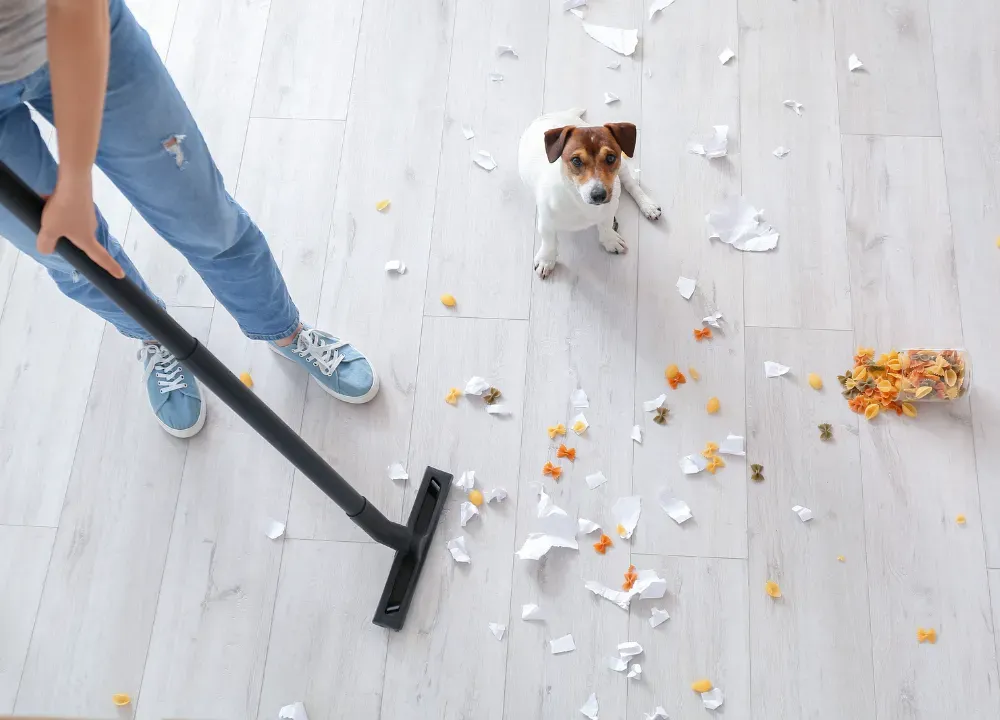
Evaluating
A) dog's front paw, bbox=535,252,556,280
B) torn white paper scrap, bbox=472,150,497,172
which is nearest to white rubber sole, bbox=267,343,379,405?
dog's front paw, bbox=535,252,556,280

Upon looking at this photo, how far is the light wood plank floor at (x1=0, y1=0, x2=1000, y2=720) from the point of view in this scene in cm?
167

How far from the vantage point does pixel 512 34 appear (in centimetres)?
214

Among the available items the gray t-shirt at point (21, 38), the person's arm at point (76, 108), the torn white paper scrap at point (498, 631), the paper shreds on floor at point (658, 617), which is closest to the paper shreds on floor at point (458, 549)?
the torn white paper scrap at point (498, 631)

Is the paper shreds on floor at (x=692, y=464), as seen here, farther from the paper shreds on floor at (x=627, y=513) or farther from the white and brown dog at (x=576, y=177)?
the white and brown dog at (x=576, y=177)

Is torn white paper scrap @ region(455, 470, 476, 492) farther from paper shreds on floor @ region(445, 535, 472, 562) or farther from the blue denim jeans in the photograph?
the blue denim jeans

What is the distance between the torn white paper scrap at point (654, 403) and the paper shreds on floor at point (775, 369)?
0.78 feet

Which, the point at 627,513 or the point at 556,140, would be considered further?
the point at 627,513

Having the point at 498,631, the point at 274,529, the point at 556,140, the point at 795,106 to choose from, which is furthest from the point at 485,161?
the point at 498,631

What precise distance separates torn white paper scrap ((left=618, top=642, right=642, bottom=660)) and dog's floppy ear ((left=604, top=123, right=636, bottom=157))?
3.31 feet

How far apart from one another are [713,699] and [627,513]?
40 cm

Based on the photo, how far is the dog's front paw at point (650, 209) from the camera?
6.34 feet

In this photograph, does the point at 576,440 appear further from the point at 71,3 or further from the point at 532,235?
the point at 71,3

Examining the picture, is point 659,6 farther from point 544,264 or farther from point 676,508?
point 676,508

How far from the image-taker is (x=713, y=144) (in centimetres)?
200
